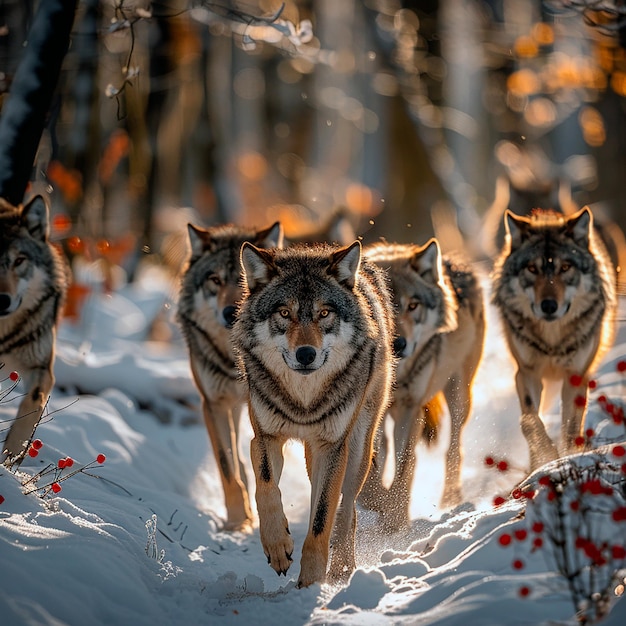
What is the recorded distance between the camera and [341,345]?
509cm

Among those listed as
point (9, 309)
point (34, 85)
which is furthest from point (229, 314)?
point (34, 85)

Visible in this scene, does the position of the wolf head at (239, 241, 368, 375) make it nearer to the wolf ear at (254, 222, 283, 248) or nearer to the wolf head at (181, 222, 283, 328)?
the wolf head at (181, 222, 283, 328)

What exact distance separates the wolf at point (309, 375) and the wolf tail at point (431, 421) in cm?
237

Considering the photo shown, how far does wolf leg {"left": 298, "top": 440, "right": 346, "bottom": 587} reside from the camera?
4.80 metres

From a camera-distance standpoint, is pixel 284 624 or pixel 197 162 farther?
pixel 197 162

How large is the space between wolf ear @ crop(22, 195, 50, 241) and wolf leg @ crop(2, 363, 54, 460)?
3.29 feet

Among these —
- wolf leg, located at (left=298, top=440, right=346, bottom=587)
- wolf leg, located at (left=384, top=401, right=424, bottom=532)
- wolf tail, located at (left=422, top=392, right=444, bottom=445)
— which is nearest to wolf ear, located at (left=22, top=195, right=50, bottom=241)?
wolf leg, located at (left=298, top=440, right=346, bottom=587)

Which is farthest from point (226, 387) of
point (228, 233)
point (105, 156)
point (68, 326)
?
point (105, 156)

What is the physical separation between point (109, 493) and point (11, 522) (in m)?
1.50

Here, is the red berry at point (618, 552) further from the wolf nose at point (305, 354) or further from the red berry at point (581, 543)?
the wolf nose at point (305, 354)

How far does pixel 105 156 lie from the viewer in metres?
14.0

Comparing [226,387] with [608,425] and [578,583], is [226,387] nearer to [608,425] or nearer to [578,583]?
[608,425]

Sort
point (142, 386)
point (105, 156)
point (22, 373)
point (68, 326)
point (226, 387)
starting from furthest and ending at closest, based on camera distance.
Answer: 1. point (105, 156)
2. point (68, 326)
3. point (142, 386)
4. point (226, 387)
5. point (22, 373)

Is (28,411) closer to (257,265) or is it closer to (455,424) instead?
(257,265)
